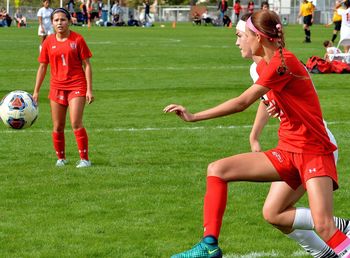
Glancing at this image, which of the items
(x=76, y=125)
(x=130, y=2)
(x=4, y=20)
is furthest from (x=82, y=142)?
(x=130, y=2)

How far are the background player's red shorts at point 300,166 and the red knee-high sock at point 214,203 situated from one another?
0.40 metres

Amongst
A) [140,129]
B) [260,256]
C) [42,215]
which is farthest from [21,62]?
[260,256]

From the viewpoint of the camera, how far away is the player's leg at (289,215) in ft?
21.0

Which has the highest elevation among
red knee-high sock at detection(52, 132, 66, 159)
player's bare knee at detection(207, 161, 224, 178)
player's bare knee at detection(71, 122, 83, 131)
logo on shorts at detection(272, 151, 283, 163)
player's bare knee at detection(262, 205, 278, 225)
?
logo on shorts at detection(272, 151, 283, 163)

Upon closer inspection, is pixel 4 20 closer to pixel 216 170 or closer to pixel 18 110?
pixel 18 110

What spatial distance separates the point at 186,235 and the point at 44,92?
531 inches

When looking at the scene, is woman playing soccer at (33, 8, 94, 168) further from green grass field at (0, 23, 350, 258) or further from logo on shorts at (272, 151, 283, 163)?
logo on shorts at (272, 151, 283, 163)

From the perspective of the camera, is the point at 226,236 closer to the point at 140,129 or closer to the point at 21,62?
the point at 140,129

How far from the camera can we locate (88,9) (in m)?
69.4

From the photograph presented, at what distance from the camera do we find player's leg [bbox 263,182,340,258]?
21.0ft

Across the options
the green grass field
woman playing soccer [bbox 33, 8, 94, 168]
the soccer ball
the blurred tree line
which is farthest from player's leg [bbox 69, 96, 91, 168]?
the blurred tree line

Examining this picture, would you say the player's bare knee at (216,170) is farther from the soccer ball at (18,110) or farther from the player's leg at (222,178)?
the soccer ball at (18,110)

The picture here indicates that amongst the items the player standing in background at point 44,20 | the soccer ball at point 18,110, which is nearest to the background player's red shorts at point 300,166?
the soccer ball at point 18,110

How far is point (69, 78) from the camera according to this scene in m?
11.3
